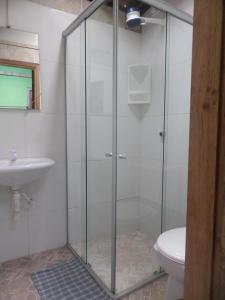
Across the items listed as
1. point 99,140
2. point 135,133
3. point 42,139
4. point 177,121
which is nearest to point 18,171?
point 42,139

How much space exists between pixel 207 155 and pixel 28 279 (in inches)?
70.0

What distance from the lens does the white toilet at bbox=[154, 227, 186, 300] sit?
1.27 m

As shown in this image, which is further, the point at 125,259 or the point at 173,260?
the point at 125,259

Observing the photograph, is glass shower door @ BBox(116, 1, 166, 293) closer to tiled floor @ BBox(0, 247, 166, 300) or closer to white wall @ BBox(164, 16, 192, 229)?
white wall @ BBox(164, 16, 192, 229)

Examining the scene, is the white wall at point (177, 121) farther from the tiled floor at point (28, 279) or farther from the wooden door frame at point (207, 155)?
the wooden door frame at point (207, 155)

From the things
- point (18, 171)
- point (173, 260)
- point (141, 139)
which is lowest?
point (173, 260)

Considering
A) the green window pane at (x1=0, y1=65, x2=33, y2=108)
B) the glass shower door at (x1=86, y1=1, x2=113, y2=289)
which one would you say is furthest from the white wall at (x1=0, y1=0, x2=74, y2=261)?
the glass shower door at (x1=86, y1=1, x2=113, y2=289)

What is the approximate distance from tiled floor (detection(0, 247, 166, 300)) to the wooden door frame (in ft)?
4.01

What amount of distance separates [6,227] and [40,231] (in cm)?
31

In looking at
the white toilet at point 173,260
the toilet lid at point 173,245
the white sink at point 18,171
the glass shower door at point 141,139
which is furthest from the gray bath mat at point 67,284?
the white sink at point 18,171

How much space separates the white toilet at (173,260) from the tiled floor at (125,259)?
1.35 ft

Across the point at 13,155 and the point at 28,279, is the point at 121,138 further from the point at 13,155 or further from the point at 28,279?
the point at 28,279

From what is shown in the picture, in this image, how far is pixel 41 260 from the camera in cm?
203

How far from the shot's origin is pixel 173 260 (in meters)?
1.27
